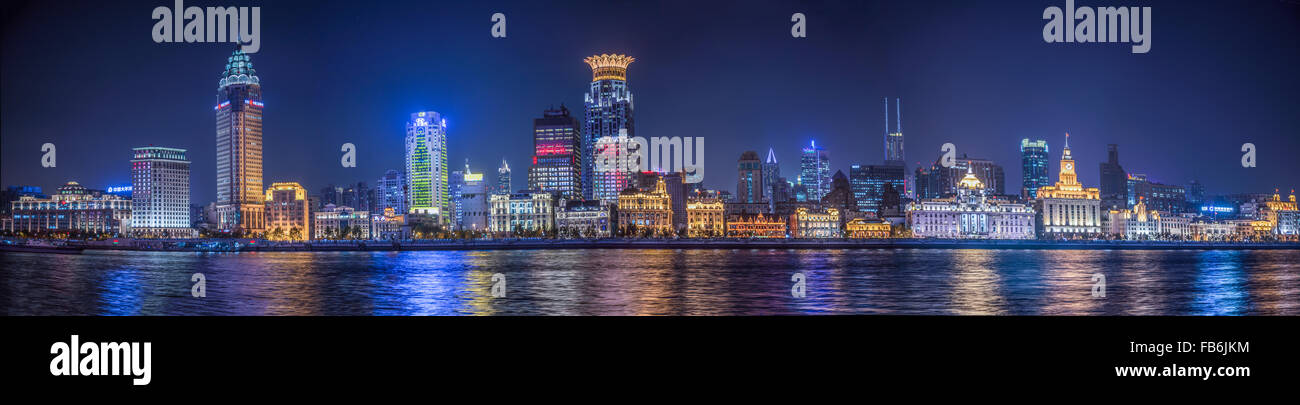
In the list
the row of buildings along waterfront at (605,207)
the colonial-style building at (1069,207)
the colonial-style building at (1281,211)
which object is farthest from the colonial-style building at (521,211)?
the colonial-style building at (1281,211)

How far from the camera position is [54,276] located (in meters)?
24.8

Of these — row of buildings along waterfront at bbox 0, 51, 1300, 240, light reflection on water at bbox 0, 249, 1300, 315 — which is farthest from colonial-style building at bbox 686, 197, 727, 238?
light reflection on water at bbox 0, 249, 1300, 315

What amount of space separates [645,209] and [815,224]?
2036 cm

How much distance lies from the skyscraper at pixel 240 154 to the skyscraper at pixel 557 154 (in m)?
34.8

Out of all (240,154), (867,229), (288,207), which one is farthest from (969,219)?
(240,154)

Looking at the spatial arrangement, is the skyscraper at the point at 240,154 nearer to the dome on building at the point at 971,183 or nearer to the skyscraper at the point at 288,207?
the skyscraper at the point at 288,207

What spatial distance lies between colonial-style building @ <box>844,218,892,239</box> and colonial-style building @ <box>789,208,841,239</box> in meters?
1.46

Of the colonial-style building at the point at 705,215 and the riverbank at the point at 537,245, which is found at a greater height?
the colonial-style building at the point at 705,215

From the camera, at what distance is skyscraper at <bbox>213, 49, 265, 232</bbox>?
107375mm

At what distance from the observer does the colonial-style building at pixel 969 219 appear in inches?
3831

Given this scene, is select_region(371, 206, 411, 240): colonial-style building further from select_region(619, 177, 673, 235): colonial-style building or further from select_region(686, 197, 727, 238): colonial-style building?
select_region(686, 197, 727, 238): colonial-style building

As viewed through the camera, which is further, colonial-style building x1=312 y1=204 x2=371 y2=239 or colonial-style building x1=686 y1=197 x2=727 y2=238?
colonial-style building x1=312 y1=204 x2=371 y2=239
